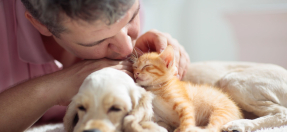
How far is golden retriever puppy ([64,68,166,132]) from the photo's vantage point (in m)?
Result: 0.72

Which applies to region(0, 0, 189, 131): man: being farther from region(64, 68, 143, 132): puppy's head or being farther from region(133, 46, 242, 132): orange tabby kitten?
region(64, 68, 143, 132): puppy's head

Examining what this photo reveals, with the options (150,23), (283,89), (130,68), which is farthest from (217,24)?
(130,68)

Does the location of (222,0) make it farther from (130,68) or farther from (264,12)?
(130,68)

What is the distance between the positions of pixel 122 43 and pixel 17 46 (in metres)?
0.81

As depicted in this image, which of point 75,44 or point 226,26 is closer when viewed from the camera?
point 75,44

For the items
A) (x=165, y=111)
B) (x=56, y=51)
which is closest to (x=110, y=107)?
(x=165, y=111)

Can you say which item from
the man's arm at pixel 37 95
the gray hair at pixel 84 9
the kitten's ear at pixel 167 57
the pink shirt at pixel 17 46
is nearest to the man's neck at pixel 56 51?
the pink shirt at pixel 17 46

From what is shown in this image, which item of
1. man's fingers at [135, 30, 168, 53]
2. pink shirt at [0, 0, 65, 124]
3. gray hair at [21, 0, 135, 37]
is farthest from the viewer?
pink shirt at [0, 0, 65, 124]

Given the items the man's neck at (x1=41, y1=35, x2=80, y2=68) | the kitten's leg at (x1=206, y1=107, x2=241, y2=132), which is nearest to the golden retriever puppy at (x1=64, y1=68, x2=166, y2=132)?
the kitten's leg at (x1=206, y1=107, x2=241, y2=132)

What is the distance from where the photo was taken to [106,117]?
729 millimetres

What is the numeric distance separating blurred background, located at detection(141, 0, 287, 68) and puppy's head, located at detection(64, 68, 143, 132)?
73.8 inches

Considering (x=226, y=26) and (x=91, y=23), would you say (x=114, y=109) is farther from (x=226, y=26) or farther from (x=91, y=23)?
(x=226, y=26)

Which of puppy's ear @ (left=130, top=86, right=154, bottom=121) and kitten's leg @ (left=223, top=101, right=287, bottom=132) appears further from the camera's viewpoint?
kitten's leg @ (left=223, top=101, right=287, bottom=132)

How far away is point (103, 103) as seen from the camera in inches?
29.0
